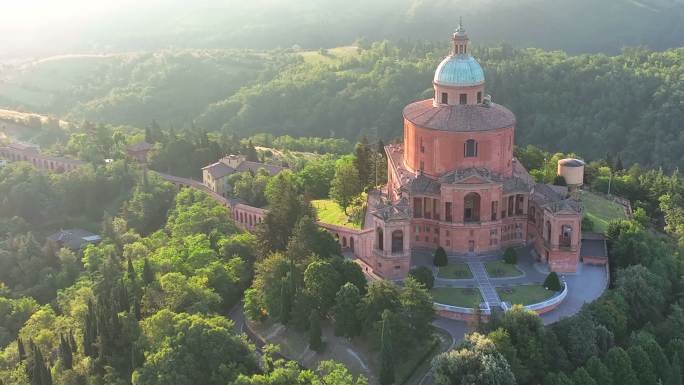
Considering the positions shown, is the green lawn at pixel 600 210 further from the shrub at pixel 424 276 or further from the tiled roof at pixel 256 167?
the tiled roof at pixel 256 167

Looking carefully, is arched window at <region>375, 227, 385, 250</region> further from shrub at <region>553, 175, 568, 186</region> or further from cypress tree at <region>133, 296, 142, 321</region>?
shrub at <region>553, 175, 568, 186</region>

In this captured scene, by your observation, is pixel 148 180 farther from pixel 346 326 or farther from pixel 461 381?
pixel 461 381

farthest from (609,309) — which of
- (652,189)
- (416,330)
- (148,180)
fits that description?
(148,180)

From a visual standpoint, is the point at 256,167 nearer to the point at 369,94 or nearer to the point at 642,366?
the point at 642,366

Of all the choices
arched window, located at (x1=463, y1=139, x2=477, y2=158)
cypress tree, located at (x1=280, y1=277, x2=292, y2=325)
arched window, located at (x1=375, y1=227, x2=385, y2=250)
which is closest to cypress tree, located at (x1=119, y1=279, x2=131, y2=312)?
cypress tree, located at (x1=280, y1=277, x2=292, y2=325)

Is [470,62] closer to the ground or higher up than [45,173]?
higher up

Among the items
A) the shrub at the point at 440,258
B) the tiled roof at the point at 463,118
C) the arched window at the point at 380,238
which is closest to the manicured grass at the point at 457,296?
the shrub at the point at 440,258

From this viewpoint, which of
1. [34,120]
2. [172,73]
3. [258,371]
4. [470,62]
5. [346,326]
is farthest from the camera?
[172,73]
